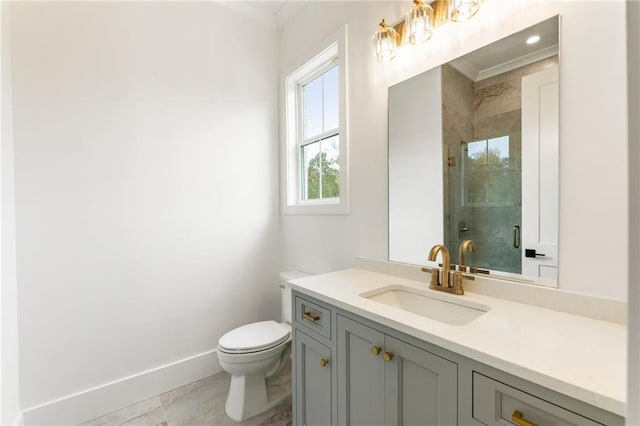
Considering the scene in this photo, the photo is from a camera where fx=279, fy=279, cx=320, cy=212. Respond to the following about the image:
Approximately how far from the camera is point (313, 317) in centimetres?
128

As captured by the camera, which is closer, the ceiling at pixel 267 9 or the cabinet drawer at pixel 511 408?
the cabinet drawer at pixel 511 408

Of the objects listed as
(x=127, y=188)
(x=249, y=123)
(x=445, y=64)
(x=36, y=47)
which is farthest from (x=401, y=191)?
(x=36, y=47)

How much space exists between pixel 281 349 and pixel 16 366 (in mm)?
1385

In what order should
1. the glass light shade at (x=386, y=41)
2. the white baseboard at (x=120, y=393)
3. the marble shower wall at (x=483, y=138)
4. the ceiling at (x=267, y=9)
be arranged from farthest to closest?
the ceiling at (x=267, y=9) → the white baseboard at (x=120, y=393) → the glass light shade at (x=386, y=41) → the marble shower wall at (x=483, y=138)

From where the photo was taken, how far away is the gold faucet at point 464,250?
1243mm

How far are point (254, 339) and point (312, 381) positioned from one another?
565 millimetres

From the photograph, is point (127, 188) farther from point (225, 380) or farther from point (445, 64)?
point (445, 64)

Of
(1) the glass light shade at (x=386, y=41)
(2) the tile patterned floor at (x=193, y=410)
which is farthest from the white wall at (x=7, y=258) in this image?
(1) the glass light shade at (x=386, y=41)

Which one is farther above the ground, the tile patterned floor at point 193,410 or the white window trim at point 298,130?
the white window trim at point 298,130

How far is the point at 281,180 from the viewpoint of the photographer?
8.17 ft

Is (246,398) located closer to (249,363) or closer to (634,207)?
(249,363)

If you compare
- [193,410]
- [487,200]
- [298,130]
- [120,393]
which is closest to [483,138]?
[487,200]

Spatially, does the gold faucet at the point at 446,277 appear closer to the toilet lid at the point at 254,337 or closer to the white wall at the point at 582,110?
the white wall at the point at 582,110

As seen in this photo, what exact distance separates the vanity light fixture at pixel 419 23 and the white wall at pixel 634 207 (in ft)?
3.46
